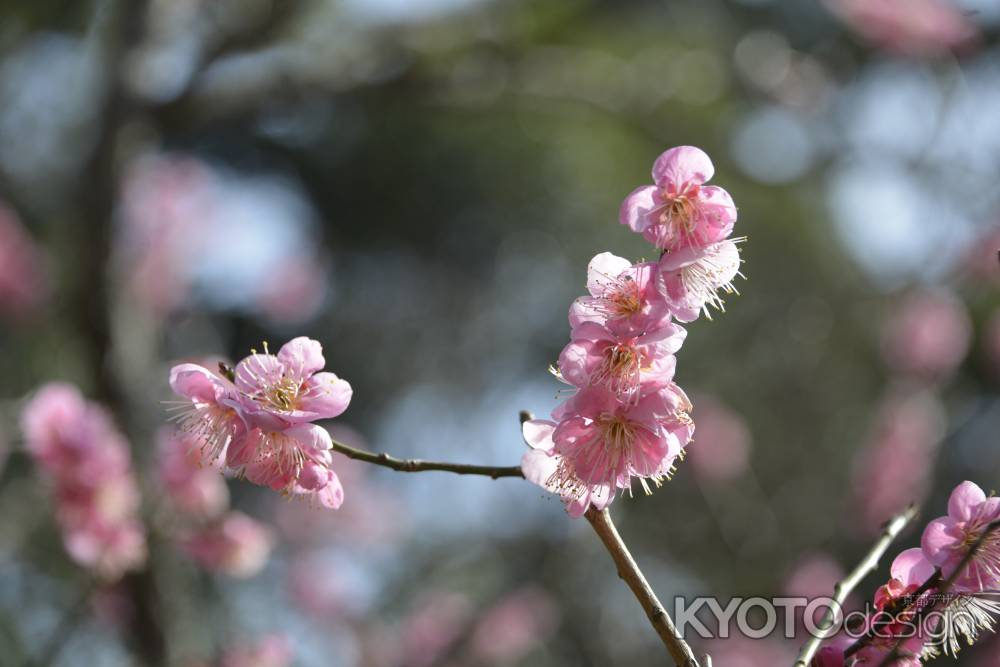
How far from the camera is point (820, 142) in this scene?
392 centimetres

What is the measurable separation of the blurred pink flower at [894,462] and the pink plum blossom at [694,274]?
110 inches

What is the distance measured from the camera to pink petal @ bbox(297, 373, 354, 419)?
0.85 metres

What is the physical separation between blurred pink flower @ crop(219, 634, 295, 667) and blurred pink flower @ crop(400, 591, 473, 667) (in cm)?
123

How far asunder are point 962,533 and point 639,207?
1.26 feet

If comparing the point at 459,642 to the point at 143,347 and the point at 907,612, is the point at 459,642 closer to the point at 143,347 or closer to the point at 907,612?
the point at 143,347

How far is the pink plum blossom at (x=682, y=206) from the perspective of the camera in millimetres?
802

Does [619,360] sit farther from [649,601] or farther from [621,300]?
[649,601]

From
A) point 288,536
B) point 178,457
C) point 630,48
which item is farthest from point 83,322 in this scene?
point 630,48

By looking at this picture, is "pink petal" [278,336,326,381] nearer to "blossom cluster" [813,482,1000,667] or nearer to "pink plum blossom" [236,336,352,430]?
"pink plum blossom" [236,336,352,430]

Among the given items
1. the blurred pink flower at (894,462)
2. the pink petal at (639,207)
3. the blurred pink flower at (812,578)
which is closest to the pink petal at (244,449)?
the pink petal at (639,207)

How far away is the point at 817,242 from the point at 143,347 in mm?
4051

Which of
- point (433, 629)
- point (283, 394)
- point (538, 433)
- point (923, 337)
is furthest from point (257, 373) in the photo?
point (923, 337)

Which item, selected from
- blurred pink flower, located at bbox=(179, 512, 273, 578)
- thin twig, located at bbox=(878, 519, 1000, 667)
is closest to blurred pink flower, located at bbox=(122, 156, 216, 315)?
blurred pink flower, located at bbox=(179, 512, 273, 578)

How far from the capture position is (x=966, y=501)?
2.57ft
